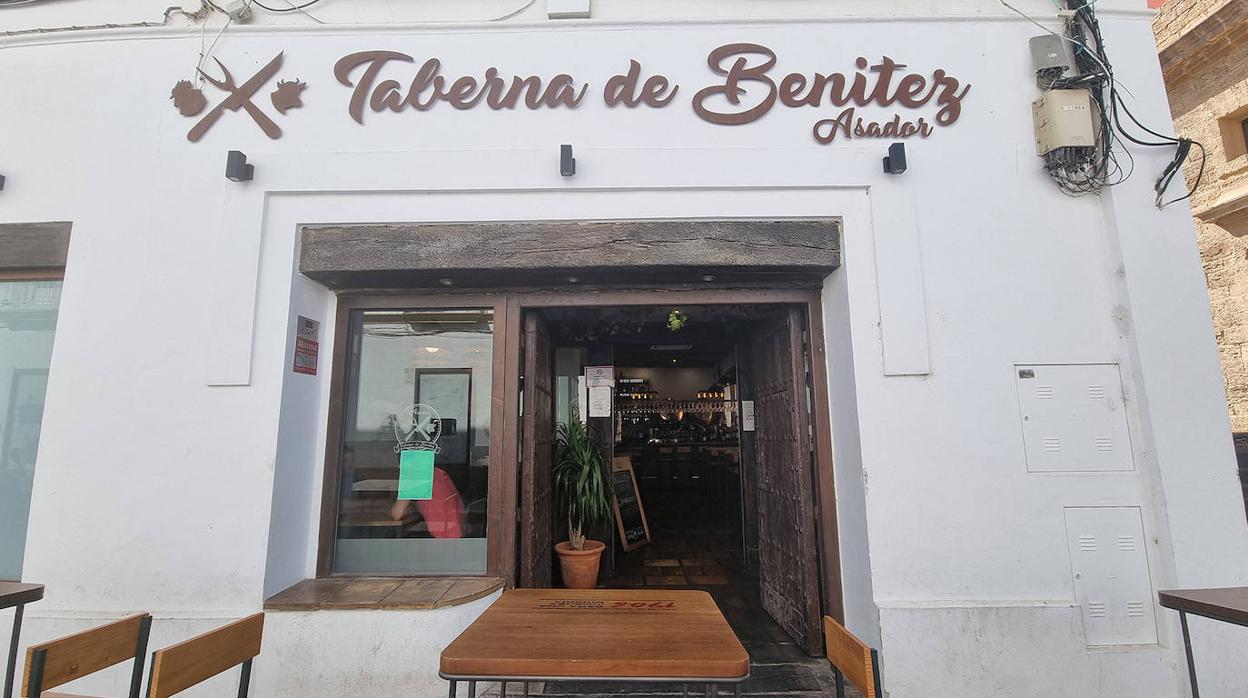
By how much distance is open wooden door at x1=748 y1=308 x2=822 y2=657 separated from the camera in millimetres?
3285

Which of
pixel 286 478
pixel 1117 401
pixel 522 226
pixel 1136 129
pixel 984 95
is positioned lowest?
pixel 286 478

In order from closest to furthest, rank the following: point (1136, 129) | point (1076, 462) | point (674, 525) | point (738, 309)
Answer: point (1076, 462) → point (1136, 129) → point (738, 309) → point (674, 525)

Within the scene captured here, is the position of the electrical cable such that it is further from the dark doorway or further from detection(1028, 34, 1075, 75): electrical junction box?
detection(1028, 34, 1075, 75): electrical junction box

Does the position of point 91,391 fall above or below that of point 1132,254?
below

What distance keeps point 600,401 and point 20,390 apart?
12.7 feet

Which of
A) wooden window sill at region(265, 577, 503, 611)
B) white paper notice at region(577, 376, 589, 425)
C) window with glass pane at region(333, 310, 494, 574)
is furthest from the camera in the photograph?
white paper notice at region(577, 376, 589, 425)

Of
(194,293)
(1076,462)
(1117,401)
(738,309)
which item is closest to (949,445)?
(1076,462)

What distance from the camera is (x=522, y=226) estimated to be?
3.14 m

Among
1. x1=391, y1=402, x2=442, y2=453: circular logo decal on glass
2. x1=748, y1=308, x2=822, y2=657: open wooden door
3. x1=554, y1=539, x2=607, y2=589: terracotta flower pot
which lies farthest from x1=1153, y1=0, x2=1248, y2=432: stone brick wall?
x1=391, y1=402, x2=442, y2=453: circular logo decal on glass

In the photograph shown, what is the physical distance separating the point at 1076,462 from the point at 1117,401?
0.41 meters

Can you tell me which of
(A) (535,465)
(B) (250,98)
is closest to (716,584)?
(A) (535,465)

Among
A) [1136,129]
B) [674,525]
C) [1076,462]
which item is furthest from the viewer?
[674,525]

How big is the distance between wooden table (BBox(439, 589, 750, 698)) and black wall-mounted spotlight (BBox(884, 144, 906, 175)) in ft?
8.10

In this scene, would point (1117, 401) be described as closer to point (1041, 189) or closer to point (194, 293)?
point (1041, 189)
